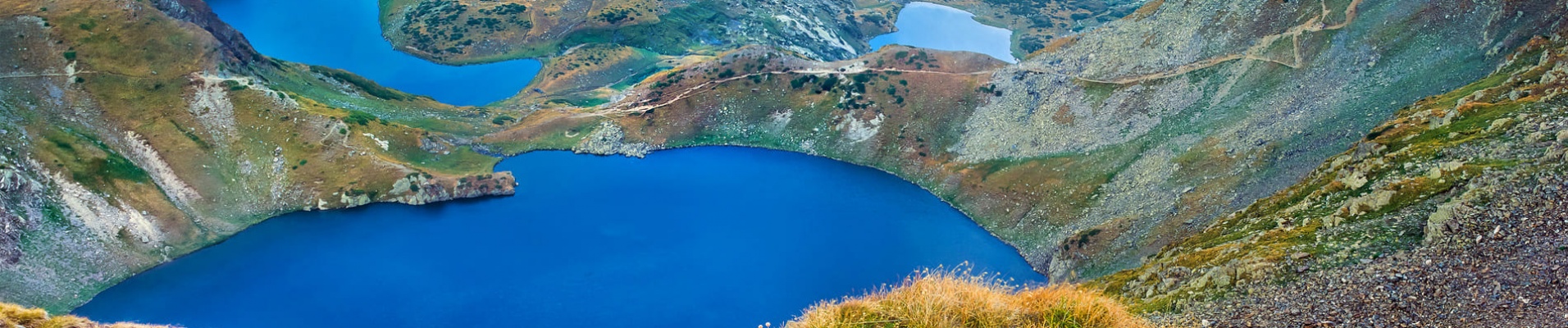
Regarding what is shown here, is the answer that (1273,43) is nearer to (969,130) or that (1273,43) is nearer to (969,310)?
(969,130)

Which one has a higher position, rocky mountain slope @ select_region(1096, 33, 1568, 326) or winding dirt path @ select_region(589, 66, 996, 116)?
winding dirt path @ select_region(589, 66, 996, 116)

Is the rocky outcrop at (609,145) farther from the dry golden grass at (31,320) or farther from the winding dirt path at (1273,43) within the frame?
the dry golden grass at (31,320)

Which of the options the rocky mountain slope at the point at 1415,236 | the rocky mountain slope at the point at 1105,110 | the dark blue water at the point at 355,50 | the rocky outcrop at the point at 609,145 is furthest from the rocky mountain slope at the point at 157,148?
the rocky mountain slope at the point at 1415,236

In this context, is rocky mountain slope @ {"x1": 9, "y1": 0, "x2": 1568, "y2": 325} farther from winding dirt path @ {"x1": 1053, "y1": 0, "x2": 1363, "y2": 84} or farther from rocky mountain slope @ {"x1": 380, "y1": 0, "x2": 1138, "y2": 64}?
rocky mountain slope @ {"x1": 380, "y1": 0, "x2": 1138, "y2": 64}

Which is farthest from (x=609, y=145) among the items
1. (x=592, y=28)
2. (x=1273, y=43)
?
(x=1273, y=43)

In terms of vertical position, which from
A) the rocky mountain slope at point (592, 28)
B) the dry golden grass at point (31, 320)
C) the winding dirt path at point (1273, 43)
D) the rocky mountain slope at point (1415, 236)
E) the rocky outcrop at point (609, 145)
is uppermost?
the rocky mountain slope at point (592, 28)

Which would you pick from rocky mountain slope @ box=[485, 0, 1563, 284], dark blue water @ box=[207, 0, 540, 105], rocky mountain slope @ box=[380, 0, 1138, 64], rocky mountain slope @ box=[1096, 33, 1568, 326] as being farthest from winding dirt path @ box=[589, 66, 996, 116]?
rocky mountain slope @ box=[1096, 33, 1568, 326]
